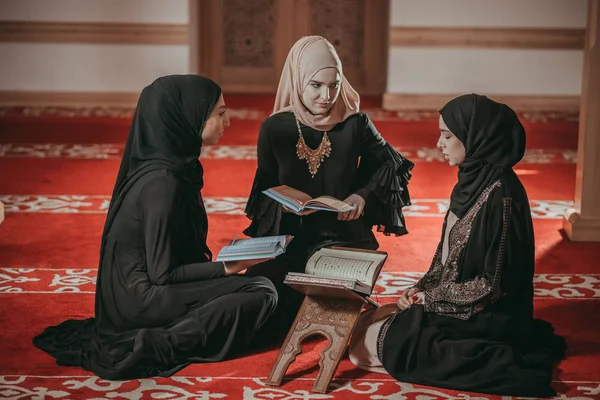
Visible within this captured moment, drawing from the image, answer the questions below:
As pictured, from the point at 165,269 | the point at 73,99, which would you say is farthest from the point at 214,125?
the point at 73,99

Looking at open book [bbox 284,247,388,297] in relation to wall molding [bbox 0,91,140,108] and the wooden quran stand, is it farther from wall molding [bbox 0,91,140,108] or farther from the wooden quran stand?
wall molding [bbox 0,91,140,108]

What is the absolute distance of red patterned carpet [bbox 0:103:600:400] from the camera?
11.8ft

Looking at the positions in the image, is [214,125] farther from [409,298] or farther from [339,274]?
[409,298]

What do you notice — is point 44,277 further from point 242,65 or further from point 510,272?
point 242,65

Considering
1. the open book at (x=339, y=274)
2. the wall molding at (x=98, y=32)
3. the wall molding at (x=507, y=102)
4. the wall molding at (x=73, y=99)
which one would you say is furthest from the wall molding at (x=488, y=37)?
the open book at (x=339, y=274)

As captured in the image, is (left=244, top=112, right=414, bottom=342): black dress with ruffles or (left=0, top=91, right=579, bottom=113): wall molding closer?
(left=244, top=112, right=414, bottom=342): black dress with ruffles

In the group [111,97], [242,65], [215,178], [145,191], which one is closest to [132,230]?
[145,191]

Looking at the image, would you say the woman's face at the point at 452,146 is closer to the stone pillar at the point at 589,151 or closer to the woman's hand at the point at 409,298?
the woman's hand at the point at 409,298

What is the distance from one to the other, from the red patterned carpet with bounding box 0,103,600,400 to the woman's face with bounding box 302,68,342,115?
0.99 meters

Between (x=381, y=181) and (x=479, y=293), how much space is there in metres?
0.90

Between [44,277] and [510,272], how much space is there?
246 cm

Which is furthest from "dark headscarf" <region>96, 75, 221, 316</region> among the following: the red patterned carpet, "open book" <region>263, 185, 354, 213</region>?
the red patterned carpet

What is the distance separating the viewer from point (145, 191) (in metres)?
3.66

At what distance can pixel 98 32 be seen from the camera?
10.8 metres
